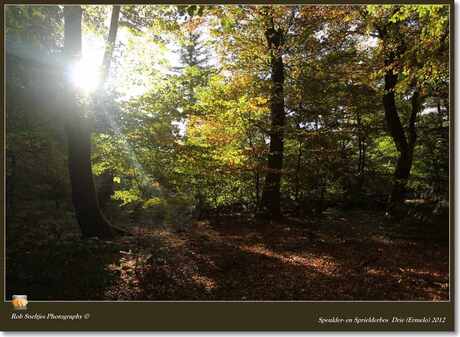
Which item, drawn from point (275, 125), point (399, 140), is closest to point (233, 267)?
point (275, 125)

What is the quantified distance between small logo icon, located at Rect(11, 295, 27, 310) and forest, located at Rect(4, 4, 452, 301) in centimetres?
15

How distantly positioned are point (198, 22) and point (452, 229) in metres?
9.14

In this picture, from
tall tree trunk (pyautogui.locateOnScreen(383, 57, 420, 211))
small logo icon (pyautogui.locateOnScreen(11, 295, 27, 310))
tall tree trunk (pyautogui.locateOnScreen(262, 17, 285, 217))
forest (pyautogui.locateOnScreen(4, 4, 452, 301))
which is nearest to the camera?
small logo icon (pyautogui.locateOnScreen(11, 295, 27, 310))

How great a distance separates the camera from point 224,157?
11.5 meters

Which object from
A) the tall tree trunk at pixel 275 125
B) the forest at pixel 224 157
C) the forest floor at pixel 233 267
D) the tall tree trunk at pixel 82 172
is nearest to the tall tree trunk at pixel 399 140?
the forest at pixel 224 157

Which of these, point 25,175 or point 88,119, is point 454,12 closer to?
point 88,119

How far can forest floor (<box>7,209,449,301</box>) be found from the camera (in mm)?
5418

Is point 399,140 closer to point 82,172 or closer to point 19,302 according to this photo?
point 82,172

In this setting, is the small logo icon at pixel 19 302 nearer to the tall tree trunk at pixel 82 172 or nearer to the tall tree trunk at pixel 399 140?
the tall tree trunk at pixel 82 172

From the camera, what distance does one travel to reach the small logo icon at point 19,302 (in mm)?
4957

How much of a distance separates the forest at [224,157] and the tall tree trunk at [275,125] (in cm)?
6

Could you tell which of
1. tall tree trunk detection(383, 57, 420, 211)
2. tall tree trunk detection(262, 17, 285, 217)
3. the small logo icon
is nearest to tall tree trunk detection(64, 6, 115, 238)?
the small logo icon

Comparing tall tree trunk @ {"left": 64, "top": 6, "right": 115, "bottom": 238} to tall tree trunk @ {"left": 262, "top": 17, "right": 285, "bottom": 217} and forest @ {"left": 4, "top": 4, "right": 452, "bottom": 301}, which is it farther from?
tall tree trunk @ {"left": 262, "top": 17, "right": 285, "bottom": 217}

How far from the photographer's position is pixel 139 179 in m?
8.57
